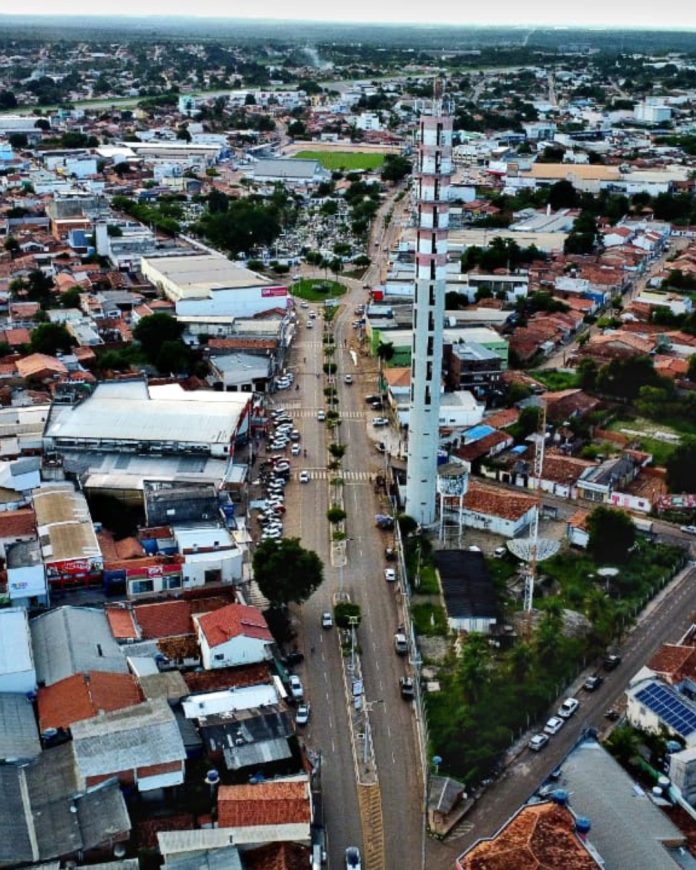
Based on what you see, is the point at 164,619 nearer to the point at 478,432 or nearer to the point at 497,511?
the point at 497,511

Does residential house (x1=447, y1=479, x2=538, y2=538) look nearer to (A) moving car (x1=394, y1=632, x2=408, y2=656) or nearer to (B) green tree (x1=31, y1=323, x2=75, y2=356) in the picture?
(A) moving car (x1=394, y1=632, x2=408, y2=656)

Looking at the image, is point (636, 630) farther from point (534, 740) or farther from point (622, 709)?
point (534, 740)

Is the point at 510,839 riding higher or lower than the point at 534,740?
higher

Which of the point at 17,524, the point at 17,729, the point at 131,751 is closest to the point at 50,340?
the point at 17,524

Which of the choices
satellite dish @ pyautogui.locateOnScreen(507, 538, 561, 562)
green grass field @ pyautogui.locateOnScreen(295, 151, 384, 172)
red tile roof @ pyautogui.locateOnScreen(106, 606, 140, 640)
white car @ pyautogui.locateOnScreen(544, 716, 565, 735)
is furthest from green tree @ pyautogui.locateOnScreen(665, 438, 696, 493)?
green grass field @ pyautogui.locateOnScreen(295, 151, 384, 172)

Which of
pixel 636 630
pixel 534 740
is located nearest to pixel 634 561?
pixel 636 630

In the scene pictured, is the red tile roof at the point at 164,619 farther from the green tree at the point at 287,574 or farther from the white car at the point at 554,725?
the white car at the point at 554,725
